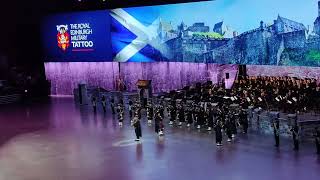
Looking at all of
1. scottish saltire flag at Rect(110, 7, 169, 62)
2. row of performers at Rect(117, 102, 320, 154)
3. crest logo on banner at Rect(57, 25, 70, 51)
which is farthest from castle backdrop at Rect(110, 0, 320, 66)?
row of performers at Rect(117, 102, 320, 154)

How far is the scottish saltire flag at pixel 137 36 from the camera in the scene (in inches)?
1358

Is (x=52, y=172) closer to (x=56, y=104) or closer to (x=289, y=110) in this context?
(x=289, y=110)

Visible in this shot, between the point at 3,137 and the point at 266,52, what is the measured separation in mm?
13537

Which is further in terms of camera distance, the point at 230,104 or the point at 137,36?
the point at 137,36

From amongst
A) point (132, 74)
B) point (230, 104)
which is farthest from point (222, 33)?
point (132, 74)

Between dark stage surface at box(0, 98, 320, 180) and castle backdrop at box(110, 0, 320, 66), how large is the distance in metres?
5.74

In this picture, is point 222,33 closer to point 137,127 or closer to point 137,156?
point 137,127

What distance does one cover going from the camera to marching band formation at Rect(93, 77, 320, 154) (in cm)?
2306

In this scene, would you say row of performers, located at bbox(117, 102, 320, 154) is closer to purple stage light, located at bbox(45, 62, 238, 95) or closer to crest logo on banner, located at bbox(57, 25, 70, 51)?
purple stage light, located at bbox(45, 62, 238, 95)

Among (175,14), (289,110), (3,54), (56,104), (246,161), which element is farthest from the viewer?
(3,54)

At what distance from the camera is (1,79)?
41.3 m

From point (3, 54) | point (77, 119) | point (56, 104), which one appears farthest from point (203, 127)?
point (3, 54)

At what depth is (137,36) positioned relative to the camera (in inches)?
1403

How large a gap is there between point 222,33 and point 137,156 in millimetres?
11924
